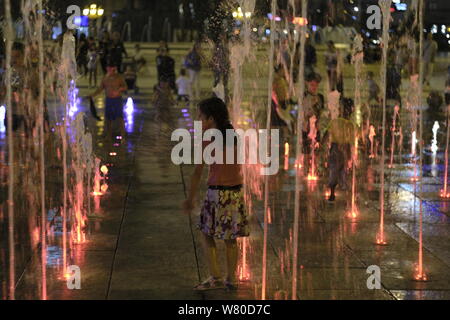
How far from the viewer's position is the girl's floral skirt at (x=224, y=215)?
6461mm

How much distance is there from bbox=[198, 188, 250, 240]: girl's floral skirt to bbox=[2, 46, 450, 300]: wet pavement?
17.9 inches

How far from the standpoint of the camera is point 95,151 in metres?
13.9

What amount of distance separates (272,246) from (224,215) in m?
1.68

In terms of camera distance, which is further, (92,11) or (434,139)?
(92,11)

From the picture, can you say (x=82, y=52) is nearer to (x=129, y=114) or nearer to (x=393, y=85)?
(x=129, y=114)

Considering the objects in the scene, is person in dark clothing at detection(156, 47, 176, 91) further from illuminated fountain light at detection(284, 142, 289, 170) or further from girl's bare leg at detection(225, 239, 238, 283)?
girl's bare leg at detection(225, 239, 238, 283)

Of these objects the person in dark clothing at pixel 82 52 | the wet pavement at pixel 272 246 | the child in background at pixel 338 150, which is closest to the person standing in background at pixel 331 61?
the person in dark clothing at pixel 82 52

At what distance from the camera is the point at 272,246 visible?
804 cm

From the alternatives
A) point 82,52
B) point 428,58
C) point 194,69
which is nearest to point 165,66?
point 194,69

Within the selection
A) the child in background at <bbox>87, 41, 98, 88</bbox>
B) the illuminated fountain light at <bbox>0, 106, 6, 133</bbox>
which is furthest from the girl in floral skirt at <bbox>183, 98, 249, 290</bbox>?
the child in background at <bbox>87, 41, 98, 88</bbox>

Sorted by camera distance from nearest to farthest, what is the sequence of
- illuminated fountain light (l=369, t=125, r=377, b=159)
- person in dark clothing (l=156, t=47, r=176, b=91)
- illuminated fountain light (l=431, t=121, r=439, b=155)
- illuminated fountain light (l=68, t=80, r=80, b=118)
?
illuminated fountain light (l=369, t=125, r=377, b=159), illuminated fountain light (l=431, t=121, r=439, b=155), illuminated fountain light (l=68, t=80, r=80, b=118), person in dark clothing (l=156, t=47, r=176, b=91)

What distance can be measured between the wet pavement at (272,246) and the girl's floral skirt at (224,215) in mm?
454

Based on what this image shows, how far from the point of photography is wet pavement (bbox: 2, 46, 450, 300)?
6.65m

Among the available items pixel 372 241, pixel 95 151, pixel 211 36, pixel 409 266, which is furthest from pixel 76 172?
pixel 211 36
